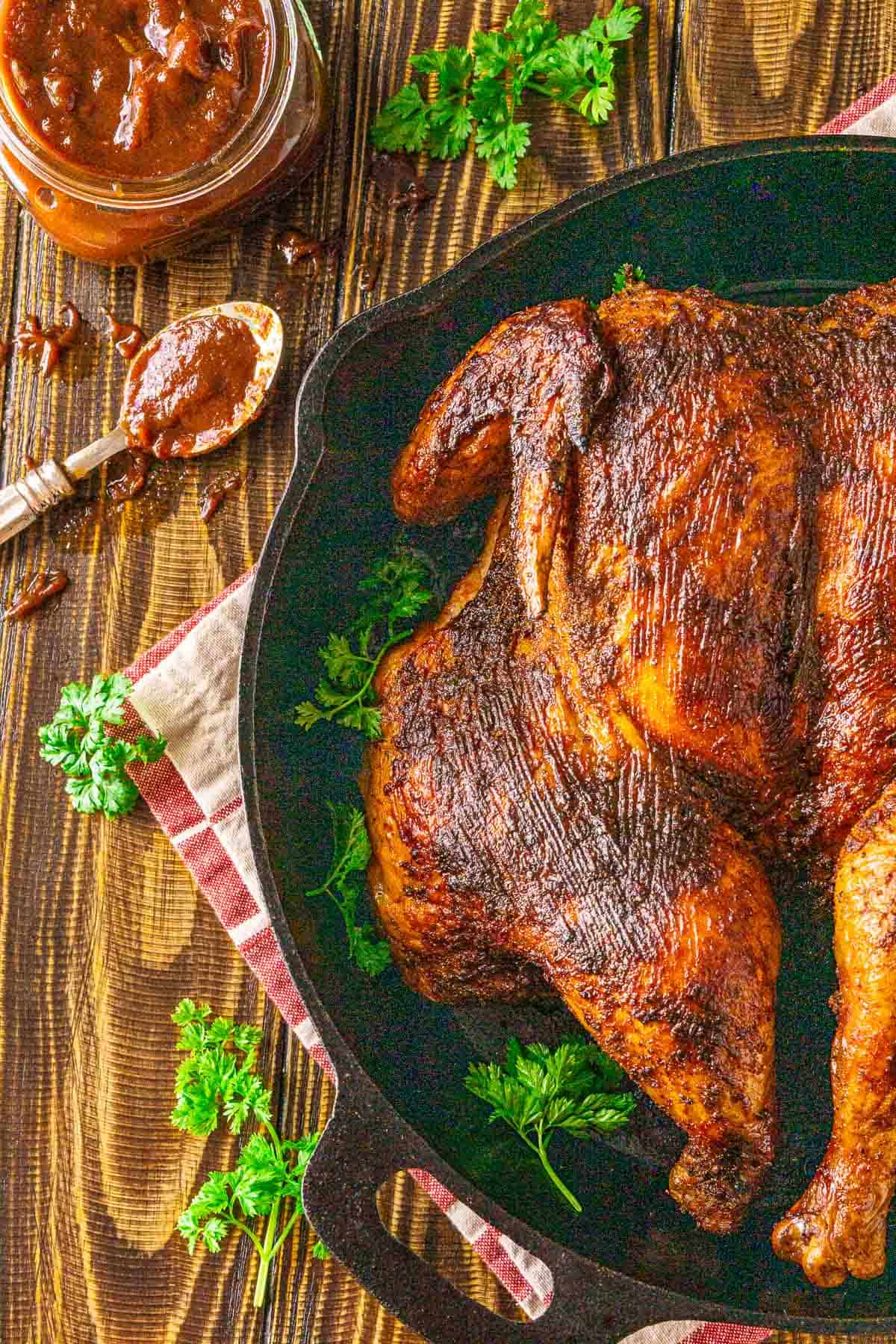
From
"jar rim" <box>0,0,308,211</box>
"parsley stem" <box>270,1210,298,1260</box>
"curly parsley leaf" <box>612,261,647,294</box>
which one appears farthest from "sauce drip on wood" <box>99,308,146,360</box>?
"parsley stem" <box>270,1210,298,1260</box>

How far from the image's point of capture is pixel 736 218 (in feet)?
6.83

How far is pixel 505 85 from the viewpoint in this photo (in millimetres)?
2127

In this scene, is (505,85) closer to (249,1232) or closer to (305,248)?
(305,248)

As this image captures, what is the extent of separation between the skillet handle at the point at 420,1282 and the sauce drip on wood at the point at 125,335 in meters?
1.33

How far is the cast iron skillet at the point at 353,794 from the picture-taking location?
6.00 ft

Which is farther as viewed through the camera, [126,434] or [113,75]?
[126,434]

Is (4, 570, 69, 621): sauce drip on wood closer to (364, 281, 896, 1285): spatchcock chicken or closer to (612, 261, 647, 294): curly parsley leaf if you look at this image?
(364, 281, 896, 1285): spatchcock chicken

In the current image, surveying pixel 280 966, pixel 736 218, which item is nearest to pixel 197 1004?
pixel 280 966

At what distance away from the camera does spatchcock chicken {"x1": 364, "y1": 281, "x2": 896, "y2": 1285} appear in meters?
1.66

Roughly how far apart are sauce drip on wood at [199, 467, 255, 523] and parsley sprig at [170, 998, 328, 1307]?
88 cm

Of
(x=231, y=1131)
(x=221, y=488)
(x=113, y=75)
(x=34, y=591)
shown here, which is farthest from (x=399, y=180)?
(x=231, y=1131)

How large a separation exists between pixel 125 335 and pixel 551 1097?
152 centimetres

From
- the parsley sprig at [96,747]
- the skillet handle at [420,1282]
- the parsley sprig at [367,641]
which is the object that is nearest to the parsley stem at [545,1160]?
the skillet handle at [420,1282]

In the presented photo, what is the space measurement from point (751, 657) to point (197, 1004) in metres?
1.19
